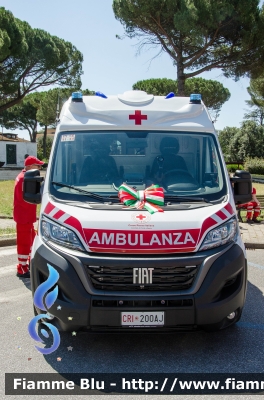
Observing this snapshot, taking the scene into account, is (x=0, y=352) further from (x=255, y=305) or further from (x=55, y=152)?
(x=255, y=305)

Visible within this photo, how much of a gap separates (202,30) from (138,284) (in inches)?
838

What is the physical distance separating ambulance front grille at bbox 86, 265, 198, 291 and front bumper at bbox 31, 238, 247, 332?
0.04 metres

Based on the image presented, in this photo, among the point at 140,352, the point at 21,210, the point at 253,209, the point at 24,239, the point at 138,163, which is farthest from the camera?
the point at 253,209

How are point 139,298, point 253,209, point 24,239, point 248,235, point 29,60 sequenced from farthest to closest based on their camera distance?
1. point 29,60
2. point 253,209
3. point 248,235
4. point 24,239
5. point 139,298

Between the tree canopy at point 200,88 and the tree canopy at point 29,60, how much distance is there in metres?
9.63

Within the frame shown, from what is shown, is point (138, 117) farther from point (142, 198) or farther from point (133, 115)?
point (142, 198)

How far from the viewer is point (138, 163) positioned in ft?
15.4

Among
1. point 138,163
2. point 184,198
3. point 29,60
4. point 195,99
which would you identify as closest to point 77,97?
point 138,163

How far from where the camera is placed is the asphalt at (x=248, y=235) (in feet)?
30.1

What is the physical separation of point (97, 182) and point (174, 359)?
178 centimetres

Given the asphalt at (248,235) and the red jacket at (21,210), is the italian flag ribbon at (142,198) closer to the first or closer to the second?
the red jacket at (21,210)

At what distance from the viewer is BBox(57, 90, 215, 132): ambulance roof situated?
15.8 ft

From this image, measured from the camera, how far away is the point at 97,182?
452cm

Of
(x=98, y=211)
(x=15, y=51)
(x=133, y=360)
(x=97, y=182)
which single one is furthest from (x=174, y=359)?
(x=15, y=51)
